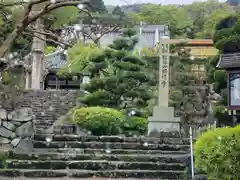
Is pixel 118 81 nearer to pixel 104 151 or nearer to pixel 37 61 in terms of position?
pixel 104 151

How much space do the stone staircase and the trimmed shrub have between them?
3284mm

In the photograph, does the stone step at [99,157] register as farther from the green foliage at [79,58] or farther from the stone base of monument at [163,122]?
the green foliage at [79,58]

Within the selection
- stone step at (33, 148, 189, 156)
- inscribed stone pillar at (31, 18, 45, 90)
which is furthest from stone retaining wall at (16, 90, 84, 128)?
stone step at (33, 148, 189, 156)

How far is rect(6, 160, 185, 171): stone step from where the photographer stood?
912 centimetres

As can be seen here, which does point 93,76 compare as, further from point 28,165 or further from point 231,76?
point 28,165

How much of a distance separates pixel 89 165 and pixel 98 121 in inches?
175

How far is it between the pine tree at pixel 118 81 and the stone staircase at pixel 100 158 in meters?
5.54

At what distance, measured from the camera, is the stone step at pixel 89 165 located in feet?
29.9

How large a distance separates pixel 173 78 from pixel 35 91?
319 inches

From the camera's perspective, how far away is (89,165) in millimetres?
9172

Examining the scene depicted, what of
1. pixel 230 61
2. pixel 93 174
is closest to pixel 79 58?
pixel 230 61

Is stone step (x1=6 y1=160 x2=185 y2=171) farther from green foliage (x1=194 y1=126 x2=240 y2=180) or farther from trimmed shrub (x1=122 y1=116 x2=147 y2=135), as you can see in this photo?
trimmed shrub (x1=122 y1=116 x2=147 y2=135)

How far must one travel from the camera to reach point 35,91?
2386 centimetres

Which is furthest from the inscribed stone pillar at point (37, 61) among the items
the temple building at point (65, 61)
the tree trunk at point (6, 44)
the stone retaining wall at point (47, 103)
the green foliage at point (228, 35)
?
the tree trunk at point (6, 44)
